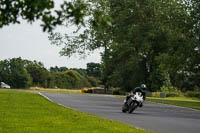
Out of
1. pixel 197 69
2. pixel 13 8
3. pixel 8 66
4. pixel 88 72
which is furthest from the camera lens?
pixel 88 72

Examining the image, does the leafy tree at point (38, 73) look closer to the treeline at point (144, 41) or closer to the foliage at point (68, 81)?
the foliage at point (68, 81)

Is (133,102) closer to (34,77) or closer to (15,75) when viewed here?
(15,75)

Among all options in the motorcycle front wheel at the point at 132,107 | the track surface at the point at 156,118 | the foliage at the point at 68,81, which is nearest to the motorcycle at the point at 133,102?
the motorcycle front wheel at the point at 132,107

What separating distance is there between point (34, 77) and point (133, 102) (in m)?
83.0

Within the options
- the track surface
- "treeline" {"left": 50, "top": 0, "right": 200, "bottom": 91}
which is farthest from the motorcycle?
"treeline" {"left": 50, "top": 0, "right": 200, "bottom": 91}

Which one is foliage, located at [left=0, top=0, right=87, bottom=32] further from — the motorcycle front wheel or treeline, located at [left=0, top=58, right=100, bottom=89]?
treeline, located at [left=0, top=58, right=100, bottom=89]

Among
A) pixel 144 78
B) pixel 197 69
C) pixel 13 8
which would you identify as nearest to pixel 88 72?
pixel 144 78

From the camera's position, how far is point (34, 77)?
105 m

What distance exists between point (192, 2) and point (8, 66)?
64.1 m

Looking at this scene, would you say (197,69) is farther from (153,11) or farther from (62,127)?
(62,127)

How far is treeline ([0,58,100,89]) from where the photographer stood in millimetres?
98812

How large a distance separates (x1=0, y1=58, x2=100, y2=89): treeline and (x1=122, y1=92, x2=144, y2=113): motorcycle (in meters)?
74.7

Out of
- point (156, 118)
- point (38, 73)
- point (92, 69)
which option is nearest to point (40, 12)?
point (156, 118)

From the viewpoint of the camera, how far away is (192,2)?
1791 inches
